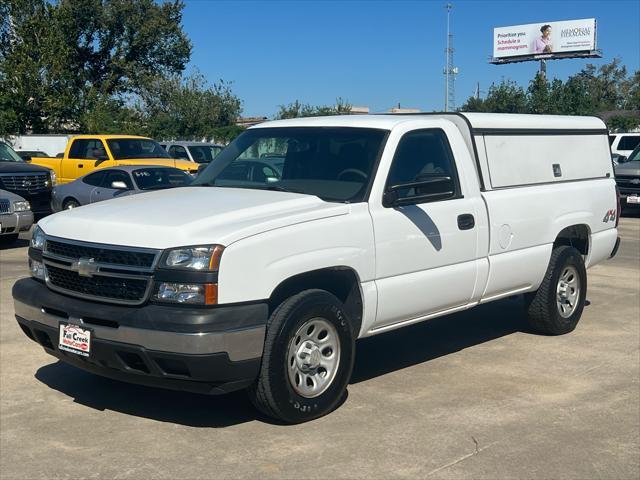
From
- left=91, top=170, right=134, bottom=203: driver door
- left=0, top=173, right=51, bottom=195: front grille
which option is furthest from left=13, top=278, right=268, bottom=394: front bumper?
left=0, top=173, right=51, bottom=195: front grille

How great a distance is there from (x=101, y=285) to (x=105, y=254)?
188mm

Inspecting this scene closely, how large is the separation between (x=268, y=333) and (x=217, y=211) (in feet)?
2.71

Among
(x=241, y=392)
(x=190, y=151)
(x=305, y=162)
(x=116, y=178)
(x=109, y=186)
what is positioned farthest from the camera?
(x=190, y=151)

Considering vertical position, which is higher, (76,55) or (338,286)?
(76,55)

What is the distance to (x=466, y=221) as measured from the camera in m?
6.48

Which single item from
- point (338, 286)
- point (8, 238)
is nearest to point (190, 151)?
point (8, 238)

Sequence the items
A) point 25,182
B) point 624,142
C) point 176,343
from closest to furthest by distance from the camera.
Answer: point 176,343 < point 25,182 < point 624,142

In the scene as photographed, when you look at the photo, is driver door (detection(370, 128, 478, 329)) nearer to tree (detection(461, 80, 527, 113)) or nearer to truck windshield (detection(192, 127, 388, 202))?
truck windshield (detection(192, 127, 388, 202))

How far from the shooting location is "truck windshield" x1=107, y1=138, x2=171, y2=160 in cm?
2083

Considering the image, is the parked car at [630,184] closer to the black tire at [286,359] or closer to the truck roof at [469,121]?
the truck roof at [469,121]

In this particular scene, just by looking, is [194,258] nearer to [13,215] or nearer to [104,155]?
[13,215]

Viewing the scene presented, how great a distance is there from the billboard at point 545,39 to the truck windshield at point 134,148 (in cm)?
5166

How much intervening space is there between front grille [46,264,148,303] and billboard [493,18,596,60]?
65280 mm

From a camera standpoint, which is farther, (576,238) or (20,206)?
(20,206)
